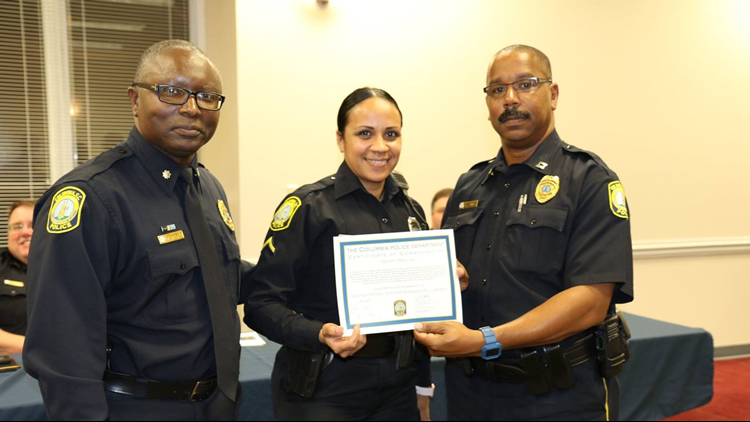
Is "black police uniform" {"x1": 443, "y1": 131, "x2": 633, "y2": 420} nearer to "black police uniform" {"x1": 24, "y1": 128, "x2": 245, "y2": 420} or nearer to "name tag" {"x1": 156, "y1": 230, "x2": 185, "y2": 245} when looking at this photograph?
"black police uniform" {"x1": 24, "y1": 128, "x2": 245, "y2": 420}

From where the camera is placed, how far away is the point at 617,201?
6.97ft

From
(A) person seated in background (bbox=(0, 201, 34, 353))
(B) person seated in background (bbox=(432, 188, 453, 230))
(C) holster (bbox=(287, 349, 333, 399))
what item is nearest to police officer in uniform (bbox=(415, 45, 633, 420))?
(C) holster (bbox=(287, 349, 333, 399))

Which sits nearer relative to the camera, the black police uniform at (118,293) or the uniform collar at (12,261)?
the black police uniform at (118,293)

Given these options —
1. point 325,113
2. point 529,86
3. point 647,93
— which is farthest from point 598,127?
point 529,86

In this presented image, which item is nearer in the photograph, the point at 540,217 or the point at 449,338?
the point at 449,338

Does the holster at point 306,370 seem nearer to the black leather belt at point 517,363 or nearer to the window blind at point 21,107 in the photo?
the black leather belt at point 517,363

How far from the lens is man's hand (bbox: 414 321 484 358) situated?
199 cm

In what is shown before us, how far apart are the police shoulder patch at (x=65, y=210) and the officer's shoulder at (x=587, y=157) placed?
165cm

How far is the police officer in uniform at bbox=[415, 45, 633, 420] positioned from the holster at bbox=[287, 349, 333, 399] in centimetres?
33

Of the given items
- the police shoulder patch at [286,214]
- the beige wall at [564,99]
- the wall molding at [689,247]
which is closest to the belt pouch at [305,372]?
the police shoulder patch at [286,214]

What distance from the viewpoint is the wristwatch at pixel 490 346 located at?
2.00 meters

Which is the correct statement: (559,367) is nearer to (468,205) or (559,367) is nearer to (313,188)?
(468,205)

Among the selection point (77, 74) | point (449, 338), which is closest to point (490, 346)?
point (449, 338)

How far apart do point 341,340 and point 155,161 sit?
786mm
